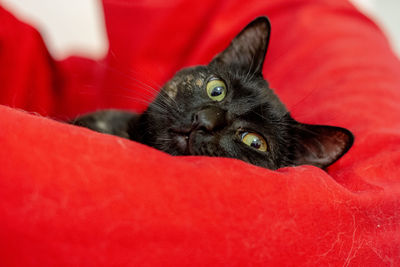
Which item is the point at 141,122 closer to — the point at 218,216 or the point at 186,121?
the point at 186,121

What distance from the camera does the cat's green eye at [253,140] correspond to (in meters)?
0.96

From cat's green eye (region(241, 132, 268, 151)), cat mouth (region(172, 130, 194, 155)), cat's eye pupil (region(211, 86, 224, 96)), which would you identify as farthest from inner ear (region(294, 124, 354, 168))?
cat mouth (region(172, 130, 194, 155))

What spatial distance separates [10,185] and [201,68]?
0.77 m

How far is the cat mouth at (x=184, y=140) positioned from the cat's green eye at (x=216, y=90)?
0.17 m

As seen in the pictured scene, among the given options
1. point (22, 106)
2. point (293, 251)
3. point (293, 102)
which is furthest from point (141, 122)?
point (293, 251)

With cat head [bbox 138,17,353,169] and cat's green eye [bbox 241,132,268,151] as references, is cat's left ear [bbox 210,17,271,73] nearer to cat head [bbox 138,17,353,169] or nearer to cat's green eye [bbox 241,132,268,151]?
cat head [bbox 138,17,353,169]

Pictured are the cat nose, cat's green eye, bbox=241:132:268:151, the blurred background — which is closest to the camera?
the cat nose

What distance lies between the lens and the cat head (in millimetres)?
894

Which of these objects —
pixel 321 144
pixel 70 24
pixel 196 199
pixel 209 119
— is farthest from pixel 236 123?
pixel 70 24

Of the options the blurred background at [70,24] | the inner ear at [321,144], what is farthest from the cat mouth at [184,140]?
the blurred background at [70,24]

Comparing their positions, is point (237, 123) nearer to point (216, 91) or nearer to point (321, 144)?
point (216, 91)

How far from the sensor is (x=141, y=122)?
45.7 inches

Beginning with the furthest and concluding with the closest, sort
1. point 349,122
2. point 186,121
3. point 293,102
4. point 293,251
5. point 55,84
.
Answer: point 55,84, point 293,102, point 349,122, point 186,121, point 293,251

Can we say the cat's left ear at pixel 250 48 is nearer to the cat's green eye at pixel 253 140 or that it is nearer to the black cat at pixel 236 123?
the black cat at pixel 236 123
